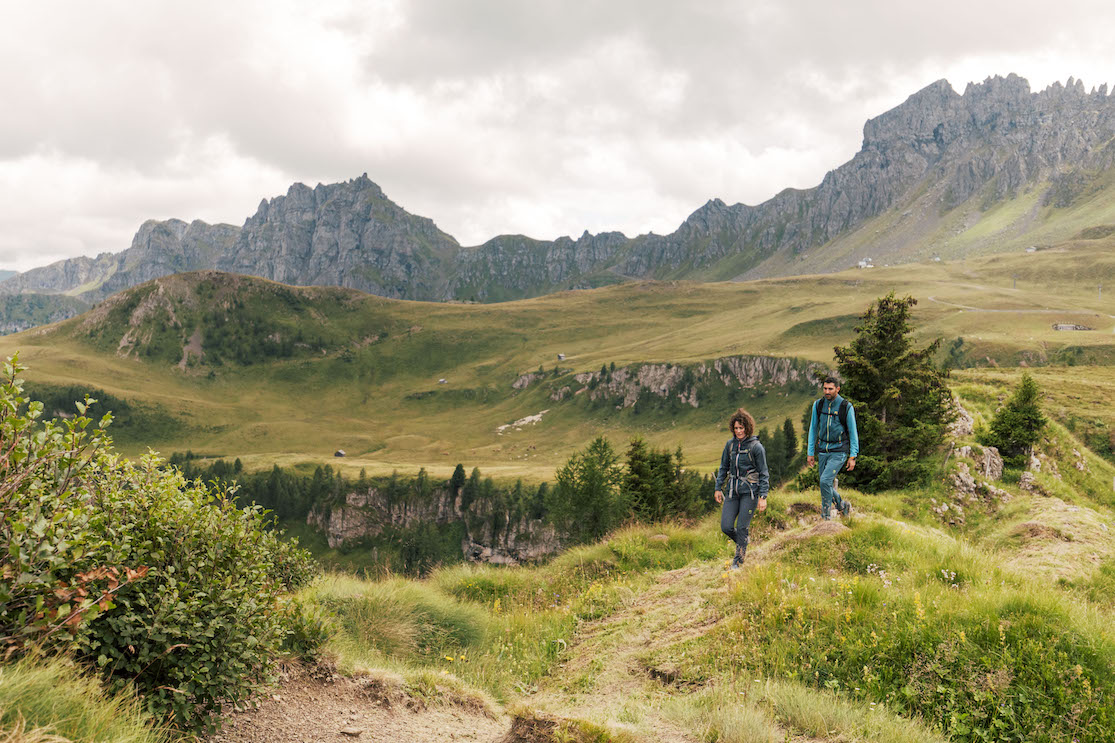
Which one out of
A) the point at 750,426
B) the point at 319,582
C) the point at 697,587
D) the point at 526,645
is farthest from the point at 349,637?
the point at 750,426

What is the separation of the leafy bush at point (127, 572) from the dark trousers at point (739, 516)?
31.3 feet

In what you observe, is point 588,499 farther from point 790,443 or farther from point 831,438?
point 790,443

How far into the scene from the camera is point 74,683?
472 cm

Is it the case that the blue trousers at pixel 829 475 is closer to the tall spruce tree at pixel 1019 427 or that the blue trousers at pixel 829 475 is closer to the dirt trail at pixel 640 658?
the dirt trail at pixel 640 658

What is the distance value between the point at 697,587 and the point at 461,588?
672 centimetres

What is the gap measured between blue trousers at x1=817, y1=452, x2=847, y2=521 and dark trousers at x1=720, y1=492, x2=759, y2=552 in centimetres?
258

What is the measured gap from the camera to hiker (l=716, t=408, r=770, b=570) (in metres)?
Result: 12.6

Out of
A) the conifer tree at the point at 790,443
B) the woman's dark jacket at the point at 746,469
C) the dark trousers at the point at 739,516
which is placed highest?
the woman's dark jacket at the point at 746,469

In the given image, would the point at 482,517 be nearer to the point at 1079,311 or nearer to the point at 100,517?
the point at 100,517

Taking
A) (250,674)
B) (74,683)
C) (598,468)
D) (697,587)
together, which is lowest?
(598,468)

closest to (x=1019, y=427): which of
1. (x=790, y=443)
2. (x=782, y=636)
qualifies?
(x=782, y=636)

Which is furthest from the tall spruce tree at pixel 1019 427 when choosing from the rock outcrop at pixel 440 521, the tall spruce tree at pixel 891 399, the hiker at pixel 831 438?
the rock outcrop at pixel 440 521

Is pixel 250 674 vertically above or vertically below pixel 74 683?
below

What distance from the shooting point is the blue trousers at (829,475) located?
46.7 ft
